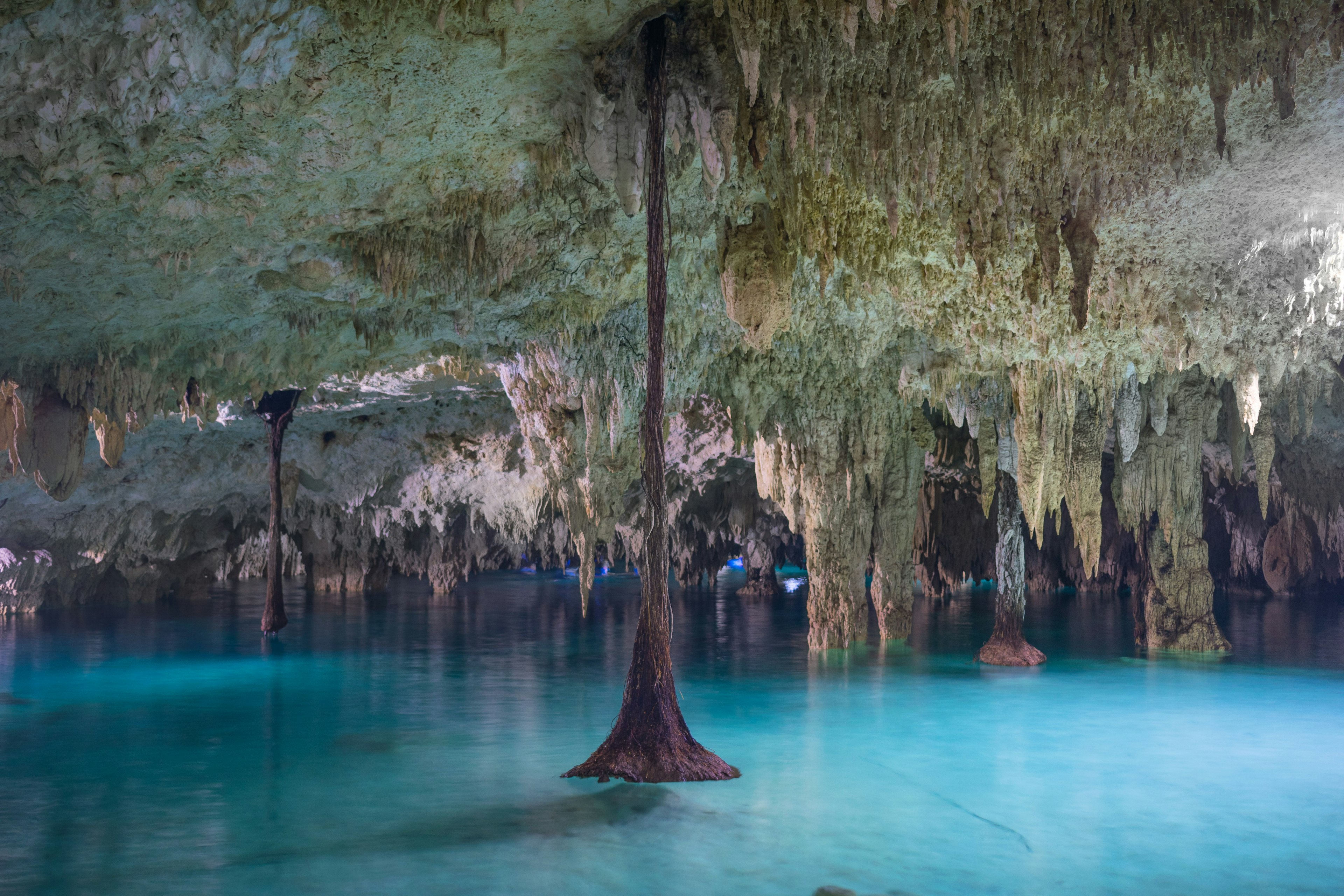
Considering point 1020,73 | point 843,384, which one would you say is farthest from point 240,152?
point 843,384

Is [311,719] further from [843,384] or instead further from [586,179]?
[843,384]

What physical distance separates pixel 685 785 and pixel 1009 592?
331 inches

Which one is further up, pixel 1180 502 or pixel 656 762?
pixel 1180 502

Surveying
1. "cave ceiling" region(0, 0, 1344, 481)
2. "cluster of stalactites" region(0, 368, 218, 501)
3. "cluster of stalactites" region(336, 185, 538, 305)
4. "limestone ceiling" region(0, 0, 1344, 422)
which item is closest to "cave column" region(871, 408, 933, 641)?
"cave ceiling" region(0, 0, 1344, 481)

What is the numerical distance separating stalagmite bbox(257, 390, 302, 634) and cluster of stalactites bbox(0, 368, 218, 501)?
474 centimetres

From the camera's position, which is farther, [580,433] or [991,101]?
[580,433]

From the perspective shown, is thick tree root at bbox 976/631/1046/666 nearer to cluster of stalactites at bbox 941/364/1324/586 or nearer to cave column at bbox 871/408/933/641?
cluster of stalactites at bbox 941/364/1324/586

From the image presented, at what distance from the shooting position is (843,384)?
15523mm

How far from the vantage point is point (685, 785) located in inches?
310

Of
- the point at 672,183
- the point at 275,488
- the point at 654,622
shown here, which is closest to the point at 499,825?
the point at 654,622

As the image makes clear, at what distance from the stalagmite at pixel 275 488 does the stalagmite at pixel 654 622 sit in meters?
11.7

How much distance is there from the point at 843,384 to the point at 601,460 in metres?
4.04

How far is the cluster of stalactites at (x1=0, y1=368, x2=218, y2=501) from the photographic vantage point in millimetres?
11695

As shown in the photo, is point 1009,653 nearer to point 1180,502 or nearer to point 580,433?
point 1180,502
